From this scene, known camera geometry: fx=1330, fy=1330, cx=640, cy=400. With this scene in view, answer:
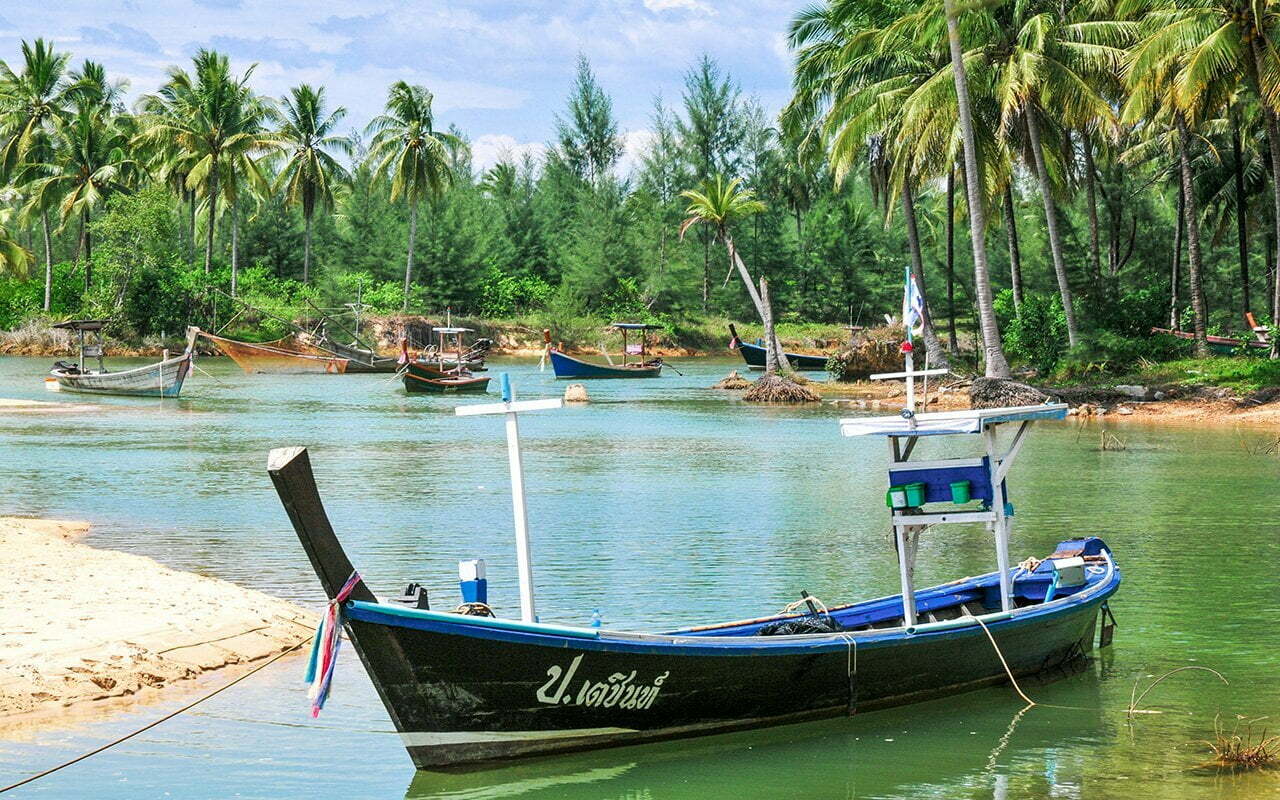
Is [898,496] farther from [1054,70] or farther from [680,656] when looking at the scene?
[1054,70]

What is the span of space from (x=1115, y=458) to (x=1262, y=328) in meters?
9.73

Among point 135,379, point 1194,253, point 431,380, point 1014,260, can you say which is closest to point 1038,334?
point 1014,260

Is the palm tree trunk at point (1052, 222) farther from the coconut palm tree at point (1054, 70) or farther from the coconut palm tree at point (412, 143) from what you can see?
the coconut palm tree at point (412, 143)

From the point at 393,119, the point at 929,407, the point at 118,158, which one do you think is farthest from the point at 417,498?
the point at 118,158

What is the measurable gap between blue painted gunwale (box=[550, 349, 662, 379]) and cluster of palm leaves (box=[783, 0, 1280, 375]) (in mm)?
14722

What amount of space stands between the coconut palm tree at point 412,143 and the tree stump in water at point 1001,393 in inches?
1467

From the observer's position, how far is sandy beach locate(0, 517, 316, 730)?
8.74m

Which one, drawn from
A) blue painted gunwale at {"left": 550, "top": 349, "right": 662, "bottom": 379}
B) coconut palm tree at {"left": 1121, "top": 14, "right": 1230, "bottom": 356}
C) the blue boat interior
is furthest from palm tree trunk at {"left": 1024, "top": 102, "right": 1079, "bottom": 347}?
blue painted gunwale at {"left": 550, "top": 349, "right": 662, "bottom": 379}

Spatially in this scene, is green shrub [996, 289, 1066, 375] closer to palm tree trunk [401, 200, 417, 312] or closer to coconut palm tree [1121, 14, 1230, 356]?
coconut palm tree [1121, 14, 1230, 356]

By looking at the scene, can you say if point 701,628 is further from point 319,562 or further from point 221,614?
point 221,614

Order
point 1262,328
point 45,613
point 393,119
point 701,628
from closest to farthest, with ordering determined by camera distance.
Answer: point 701,628
point 45,613
point 1262,328
point 393,119

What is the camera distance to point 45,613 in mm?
10141

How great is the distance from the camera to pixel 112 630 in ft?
32.4

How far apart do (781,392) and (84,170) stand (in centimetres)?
3993
